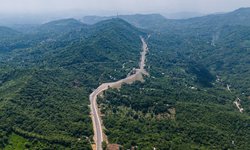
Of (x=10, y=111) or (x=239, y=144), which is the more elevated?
(x=10, y=111)

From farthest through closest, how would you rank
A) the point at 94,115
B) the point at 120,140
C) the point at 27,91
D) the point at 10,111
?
the point at 27,91 < the point at 94,115 < the point at 10,111 < the point at 120,140

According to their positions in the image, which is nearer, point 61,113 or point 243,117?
point 61,113

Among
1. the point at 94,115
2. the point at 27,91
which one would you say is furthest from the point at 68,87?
the point at 94,115

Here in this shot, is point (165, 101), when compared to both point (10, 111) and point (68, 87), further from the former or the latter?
point (10, 111)

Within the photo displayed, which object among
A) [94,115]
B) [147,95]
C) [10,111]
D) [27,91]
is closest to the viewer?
[10,111]

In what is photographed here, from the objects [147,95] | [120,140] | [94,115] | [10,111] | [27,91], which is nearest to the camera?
[120,140]

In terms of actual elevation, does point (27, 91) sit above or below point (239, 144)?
above

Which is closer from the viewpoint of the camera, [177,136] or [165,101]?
[177,136]

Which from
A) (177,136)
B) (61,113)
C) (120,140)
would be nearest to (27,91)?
(61,113)

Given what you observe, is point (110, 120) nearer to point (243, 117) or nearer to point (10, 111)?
point (10, 111)
